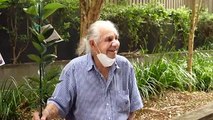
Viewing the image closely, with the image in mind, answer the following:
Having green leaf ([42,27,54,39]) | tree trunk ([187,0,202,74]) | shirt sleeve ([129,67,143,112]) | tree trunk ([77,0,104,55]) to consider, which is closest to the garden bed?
tree trunk ([187,0,202,74])

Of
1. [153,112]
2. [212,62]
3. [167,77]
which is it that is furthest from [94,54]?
[212,62]

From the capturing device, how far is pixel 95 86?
3.33 meters

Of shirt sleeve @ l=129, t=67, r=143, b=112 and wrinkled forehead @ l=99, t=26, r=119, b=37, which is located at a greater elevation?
wrinkled forehead @ l=99, t=26, r=119, b=37

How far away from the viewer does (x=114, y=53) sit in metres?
3.23

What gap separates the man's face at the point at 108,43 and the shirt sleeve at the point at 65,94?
1.09ft

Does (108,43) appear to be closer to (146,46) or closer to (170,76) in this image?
(170,76)

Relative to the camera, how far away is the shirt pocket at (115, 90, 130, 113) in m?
3.36

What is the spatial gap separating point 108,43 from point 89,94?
43 cm

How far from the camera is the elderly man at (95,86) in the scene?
3258mm

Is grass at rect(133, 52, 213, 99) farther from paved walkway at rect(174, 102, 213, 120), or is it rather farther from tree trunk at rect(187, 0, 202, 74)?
paved walkway at rect(174, 102, 213, 120)

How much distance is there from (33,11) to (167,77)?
5.84 metres

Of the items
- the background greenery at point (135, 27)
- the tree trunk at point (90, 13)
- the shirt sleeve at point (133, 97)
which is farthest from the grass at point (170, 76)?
the shirt sleeve at point (133, 97)

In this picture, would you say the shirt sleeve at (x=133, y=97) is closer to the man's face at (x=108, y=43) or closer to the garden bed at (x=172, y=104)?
the man's face at (x=108, y=43)

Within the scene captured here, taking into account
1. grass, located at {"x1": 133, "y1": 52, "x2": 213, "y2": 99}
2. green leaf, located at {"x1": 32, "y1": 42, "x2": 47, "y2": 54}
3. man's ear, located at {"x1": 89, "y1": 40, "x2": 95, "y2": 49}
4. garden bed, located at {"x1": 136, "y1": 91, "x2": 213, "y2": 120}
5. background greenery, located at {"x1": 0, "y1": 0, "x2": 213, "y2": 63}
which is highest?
green leaf, located at {"x1": 32, "y1": 42, "x2": 47, "y2": 54}
